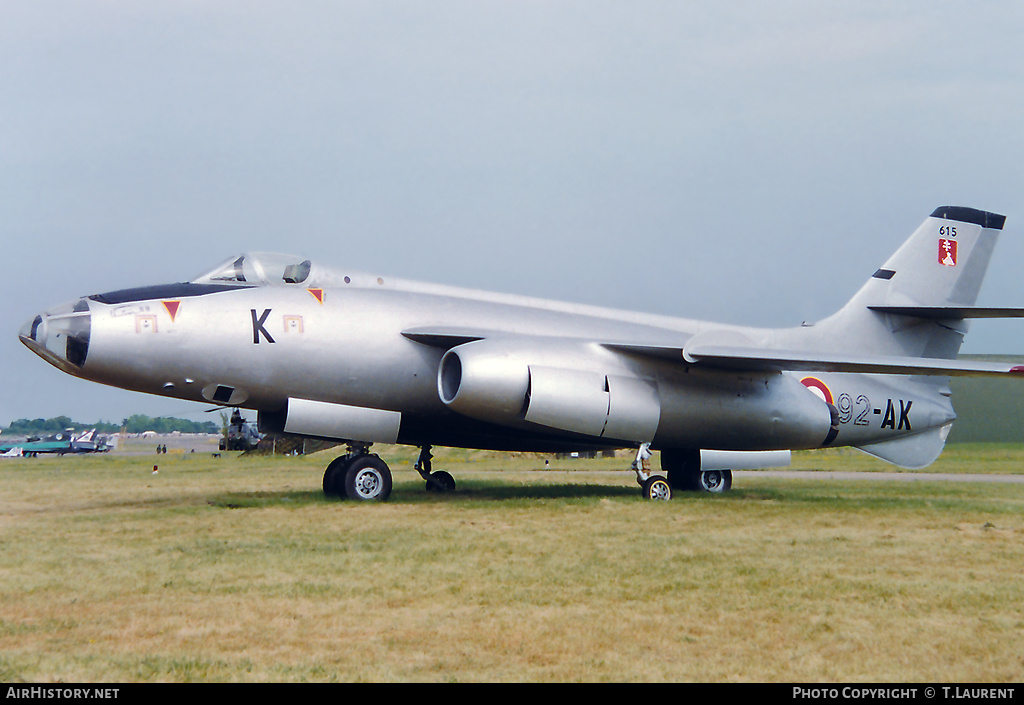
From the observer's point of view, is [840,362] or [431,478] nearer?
[840,362]

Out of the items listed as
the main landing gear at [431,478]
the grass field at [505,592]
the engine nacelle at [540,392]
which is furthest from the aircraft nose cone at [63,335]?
the main landing gear at [431,478]

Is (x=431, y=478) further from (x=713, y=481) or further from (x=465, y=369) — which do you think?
(x=713, y=481)

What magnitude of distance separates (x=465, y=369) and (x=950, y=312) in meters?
9.46

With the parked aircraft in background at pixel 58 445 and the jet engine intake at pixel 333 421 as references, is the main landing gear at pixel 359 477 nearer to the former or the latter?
the jet engine intake at pixel 333 421

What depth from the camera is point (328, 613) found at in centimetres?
546

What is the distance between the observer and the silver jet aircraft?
1098cm

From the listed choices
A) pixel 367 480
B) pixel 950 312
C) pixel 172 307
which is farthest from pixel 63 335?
pixel 950 312

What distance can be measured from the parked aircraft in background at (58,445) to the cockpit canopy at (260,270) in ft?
128

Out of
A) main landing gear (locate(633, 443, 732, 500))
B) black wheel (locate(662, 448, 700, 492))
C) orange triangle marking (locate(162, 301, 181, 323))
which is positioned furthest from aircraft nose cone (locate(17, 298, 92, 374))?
black wheel (locate(662, 448, 700, 492))

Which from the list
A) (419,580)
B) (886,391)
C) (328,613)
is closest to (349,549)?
(419,580)

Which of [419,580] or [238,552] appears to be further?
[238,552]

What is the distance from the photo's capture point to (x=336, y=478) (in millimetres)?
12492

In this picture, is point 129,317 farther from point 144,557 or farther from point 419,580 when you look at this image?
point 419,580

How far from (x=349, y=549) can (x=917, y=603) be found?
463cm
